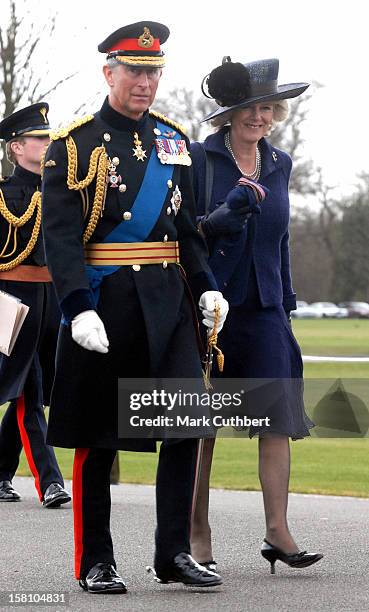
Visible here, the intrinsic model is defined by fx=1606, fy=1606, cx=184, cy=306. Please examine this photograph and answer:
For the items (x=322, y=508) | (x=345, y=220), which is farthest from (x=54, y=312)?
(x=345, y=220)

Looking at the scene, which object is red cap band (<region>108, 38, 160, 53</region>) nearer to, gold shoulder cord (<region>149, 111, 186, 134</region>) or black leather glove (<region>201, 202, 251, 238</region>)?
gold shoulder cord (<region>149, 111, 186, 134</region>)

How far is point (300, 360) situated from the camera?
6.77 meters

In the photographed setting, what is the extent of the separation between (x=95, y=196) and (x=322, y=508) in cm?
359

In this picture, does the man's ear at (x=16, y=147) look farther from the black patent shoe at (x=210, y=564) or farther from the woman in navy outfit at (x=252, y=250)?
the black patent shoe at (x=210, y=564)

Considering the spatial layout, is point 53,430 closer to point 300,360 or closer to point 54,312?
point 300,360

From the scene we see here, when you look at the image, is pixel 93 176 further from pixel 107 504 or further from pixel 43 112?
pixel 43 112

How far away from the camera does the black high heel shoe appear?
6.25 metres

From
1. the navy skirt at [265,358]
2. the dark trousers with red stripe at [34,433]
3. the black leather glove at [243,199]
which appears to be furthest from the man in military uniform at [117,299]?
the dark trousers with red stripe at [34,433]

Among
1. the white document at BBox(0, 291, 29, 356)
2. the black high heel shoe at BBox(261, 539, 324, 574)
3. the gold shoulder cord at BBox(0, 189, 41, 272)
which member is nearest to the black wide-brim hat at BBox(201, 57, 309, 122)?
the white document at BBox(0, 291, 29, 356)

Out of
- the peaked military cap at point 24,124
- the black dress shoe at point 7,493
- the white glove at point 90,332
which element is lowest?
the black dress shoe at point 7,493

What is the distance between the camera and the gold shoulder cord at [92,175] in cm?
589

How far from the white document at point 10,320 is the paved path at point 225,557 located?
91cm

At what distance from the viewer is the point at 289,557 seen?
632 centimetres

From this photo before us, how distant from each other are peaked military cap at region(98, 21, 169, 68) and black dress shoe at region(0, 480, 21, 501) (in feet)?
12.7
